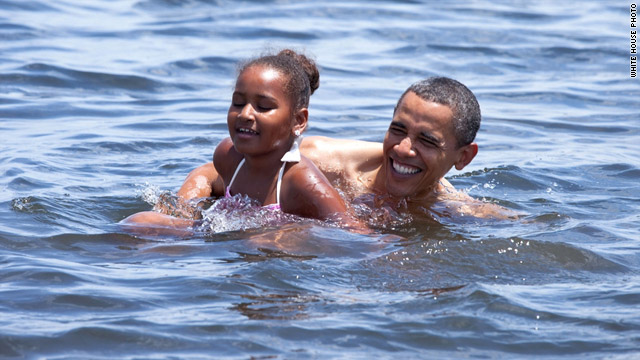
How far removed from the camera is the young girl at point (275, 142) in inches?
225

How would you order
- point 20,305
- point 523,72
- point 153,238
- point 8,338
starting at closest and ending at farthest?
point 8,338 → point 20,305 → point 153,238 → point 523,72

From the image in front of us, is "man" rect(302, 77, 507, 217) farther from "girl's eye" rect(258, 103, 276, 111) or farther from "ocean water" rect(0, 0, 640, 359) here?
"girl's eye" rect(258, 103, 276, 111)

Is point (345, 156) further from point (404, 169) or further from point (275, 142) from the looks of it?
point (275, 142)

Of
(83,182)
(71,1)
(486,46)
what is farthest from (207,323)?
(71,1)

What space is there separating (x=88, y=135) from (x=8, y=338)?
5432mm

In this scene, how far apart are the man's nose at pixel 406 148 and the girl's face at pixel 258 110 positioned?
2.52 feet

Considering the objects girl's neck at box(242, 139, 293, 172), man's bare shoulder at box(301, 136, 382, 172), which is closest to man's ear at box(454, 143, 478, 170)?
man's bare shoulder at box(301, 136, 382, 172)

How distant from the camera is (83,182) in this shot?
300 inches

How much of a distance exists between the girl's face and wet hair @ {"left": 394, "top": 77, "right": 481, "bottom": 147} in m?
0.93

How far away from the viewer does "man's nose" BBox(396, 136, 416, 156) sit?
20.0ft

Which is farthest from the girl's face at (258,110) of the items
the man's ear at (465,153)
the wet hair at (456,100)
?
the man's ear at (465,153)

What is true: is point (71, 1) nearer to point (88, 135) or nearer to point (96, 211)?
point (88, 135)

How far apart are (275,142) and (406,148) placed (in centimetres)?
84

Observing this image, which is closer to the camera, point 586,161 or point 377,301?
point 377,301
